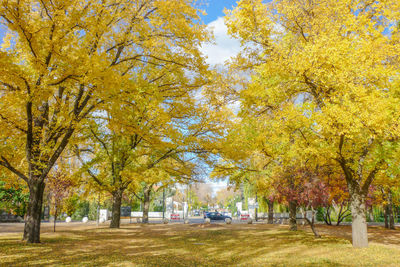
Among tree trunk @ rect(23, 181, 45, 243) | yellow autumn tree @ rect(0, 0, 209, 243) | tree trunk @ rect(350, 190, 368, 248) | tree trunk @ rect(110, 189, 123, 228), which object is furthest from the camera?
tree trunk @ rect(110, 189, 123, 228)

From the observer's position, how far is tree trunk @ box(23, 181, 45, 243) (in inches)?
444

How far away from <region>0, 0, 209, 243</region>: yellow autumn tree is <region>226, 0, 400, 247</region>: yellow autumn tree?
247 centimetres

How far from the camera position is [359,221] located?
1109 centimetres

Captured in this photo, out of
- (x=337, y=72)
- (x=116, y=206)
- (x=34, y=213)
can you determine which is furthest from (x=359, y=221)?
(x=116, y=206)

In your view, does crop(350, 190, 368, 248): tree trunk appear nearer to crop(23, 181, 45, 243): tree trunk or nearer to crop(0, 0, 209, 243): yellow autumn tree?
crop(0, 0, 209, 243): yellow autumn tree

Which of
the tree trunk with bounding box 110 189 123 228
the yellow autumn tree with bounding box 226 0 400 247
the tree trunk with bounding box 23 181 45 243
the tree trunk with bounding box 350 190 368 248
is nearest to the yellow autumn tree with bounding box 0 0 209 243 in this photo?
the tree trunk with bounding box 23 181 45 243

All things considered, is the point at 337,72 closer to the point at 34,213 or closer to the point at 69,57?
the point at 69,57

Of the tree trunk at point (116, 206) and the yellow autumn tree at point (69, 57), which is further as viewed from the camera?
the tree trunk at point (116, 206)

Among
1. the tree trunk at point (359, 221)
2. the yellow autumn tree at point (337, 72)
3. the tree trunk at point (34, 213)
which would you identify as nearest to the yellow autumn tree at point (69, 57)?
the tree trunk at point (34, 213)

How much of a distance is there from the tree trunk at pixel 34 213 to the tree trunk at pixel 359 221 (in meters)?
12.0

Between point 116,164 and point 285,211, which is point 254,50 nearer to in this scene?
point 116,164

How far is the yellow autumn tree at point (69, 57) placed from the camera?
8516 millimetres

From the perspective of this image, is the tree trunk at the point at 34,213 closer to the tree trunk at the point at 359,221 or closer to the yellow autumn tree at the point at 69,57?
the yellow autumn tree at the point at 69,57

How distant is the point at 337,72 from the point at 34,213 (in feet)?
39.3
